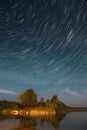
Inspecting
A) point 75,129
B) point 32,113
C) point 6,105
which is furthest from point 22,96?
point 75,129

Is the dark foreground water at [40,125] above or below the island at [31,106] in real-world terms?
below

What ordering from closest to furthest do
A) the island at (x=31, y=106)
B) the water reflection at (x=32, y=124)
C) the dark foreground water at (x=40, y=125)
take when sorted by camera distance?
1. the water reflection at (x=32, y=124)
2. the dark foreground water at (x=40, y=125)
3. the island at (x=31, y=106)

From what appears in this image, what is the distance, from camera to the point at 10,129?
182ft

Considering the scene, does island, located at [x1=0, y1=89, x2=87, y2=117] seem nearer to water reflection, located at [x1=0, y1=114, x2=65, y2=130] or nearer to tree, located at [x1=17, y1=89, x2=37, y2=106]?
tree, located at [x1=17, y1=89, x2=37, y2=106]

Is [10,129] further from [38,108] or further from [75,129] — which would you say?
[38,108]

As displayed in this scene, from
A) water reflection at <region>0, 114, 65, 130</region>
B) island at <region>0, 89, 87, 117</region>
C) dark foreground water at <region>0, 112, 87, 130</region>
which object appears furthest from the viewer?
island at <region>0, 89, 87, 117</region>

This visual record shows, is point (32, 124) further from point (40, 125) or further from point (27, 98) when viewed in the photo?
point (27, 98)

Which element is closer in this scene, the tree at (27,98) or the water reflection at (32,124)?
the water reflection at (32,124)

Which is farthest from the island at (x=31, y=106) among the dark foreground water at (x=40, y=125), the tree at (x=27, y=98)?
the dark foreground water at (x=40, y=125)

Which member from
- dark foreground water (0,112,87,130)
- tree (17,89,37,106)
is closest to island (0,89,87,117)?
tree (17,89,37,106)

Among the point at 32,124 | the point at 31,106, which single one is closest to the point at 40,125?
the point at 32,124

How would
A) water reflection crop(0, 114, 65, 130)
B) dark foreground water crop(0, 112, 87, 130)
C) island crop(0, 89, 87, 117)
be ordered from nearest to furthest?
1. water reflection crop(0, 114, 65, 130)
2. dark foreground water crop(0, 112, 87, 130)
3. island crop(0, 89, 87, 117)

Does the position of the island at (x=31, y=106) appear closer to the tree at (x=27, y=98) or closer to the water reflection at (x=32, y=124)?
the tree at (x=27, y=98)

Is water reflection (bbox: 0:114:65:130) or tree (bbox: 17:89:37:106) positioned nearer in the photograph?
water reflection (bbox: 0:114:65:130)
